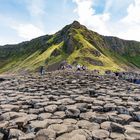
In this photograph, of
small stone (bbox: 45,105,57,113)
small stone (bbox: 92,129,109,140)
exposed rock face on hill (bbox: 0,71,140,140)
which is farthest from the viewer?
small stone (bbox: 45,105,57,113)

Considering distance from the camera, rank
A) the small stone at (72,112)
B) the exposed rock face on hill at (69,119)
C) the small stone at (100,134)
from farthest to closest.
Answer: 1. the small stone at (72,112)
2. the exposed rock face on hill at (69,119)
3. the small stone at (100,134)

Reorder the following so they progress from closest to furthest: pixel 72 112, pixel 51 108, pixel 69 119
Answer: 1. pixel 69 119
2. pixel 72 112
3. pixel 51 108

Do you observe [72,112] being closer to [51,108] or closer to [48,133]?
[51,108]

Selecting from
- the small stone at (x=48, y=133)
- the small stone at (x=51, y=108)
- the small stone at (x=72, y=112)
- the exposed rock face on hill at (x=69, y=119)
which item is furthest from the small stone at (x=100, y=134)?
the small stone at (x=51, y=108)

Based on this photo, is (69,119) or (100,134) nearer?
(100,134)

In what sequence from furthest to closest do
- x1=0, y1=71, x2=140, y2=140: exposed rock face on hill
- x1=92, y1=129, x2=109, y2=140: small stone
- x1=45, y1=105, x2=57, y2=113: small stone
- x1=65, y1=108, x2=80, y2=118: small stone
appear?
x1=45, y1=105, x2=57, y2=113: small stone < x1=65, y1=108, x2=80, y2=118: small stone < x1=0, y1=71, x2=140, y2=140: exposed rock face on hill < x1=92, y1=129, x2=109, y2=140: small stone

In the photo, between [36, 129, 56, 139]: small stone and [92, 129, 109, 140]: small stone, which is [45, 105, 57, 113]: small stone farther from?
[92, 129, 109, 140]: small stone

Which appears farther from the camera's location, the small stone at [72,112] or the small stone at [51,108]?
the small stone at [51,108]

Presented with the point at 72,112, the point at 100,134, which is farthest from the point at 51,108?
the point at 100,134

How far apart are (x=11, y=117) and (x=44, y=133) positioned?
5.46 feet

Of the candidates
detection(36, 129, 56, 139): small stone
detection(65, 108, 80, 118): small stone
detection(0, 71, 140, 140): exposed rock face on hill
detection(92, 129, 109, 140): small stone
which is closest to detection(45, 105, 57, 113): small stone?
detection(0, 71, 140, 140): exposed rock face on hill

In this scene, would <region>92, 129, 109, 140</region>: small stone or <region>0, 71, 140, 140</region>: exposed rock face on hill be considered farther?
<region>0, 71, 140, 140</region>: exposed rock face on hill

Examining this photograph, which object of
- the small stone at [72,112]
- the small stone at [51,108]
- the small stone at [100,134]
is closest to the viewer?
the small stone at [100,134]

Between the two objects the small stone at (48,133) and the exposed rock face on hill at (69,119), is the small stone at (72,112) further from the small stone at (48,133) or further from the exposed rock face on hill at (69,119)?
the small stone at (48,133)
